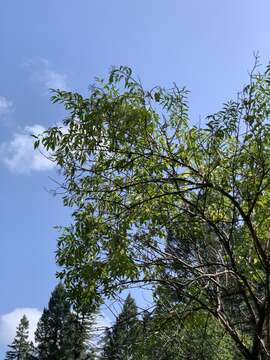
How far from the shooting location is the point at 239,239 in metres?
6.03

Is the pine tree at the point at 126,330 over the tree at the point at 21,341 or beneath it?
beneath

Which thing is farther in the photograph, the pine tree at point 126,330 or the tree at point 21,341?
the tree at point 21,341

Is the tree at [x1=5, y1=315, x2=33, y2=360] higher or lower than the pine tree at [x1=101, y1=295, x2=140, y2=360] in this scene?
higher

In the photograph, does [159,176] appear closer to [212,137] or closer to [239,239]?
[212,137]

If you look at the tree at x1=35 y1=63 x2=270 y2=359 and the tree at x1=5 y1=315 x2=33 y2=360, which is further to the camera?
the tree at x1=5 y1=315 x2=33 y2=360

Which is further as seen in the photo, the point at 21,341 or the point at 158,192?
the point at 21,341

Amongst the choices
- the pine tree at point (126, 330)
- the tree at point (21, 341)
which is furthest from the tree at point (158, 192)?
the tree at point (21, 341)

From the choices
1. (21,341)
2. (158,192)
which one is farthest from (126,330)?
(21,341)

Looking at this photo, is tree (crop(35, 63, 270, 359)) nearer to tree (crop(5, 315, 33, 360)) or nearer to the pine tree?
the pine tree

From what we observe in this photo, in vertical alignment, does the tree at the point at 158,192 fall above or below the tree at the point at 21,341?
below

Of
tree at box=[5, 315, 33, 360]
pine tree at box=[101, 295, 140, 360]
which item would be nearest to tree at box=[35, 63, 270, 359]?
pine tree at box=[101, 295, 140, 360]

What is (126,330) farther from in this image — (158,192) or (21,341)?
(21,341)

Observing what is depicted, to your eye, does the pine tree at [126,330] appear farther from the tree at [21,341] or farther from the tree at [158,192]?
the tree at [21,341]

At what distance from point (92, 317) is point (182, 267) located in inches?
47.5
